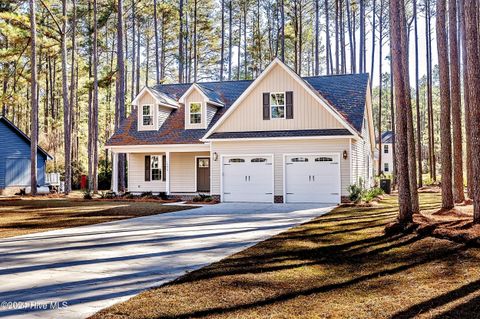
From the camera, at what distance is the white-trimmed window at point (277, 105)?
63.7 ft

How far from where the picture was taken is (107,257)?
751 centimetres

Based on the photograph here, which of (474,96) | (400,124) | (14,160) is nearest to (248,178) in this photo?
(400,124)

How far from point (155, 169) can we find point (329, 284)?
19577 mm

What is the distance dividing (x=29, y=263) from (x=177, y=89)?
20154 millimetres

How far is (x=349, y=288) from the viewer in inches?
213

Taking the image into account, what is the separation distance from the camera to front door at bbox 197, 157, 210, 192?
23266mm

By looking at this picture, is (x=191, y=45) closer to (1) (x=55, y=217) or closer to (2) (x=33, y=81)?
(2) (x=33, y=81)

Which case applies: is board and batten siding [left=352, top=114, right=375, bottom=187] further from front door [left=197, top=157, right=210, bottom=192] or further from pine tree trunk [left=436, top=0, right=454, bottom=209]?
front door [left=197, top=157, right=210, bottom=192]

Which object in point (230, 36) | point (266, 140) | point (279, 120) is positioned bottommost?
point (266, 140)

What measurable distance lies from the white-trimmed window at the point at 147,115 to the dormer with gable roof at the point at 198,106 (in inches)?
74.5

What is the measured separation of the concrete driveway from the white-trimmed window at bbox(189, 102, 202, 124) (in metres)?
10.3

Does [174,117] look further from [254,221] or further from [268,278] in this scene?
[268,278]

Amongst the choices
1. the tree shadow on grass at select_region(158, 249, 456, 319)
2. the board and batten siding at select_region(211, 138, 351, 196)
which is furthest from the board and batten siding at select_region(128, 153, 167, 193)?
the tree shadow on grass at select_region(158, 249, 456, 319)

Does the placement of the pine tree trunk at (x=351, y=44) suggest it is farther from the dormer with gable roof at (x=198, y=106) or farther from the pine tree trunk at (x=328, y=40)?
the dormer with gable roof at (x=198, y=106)
